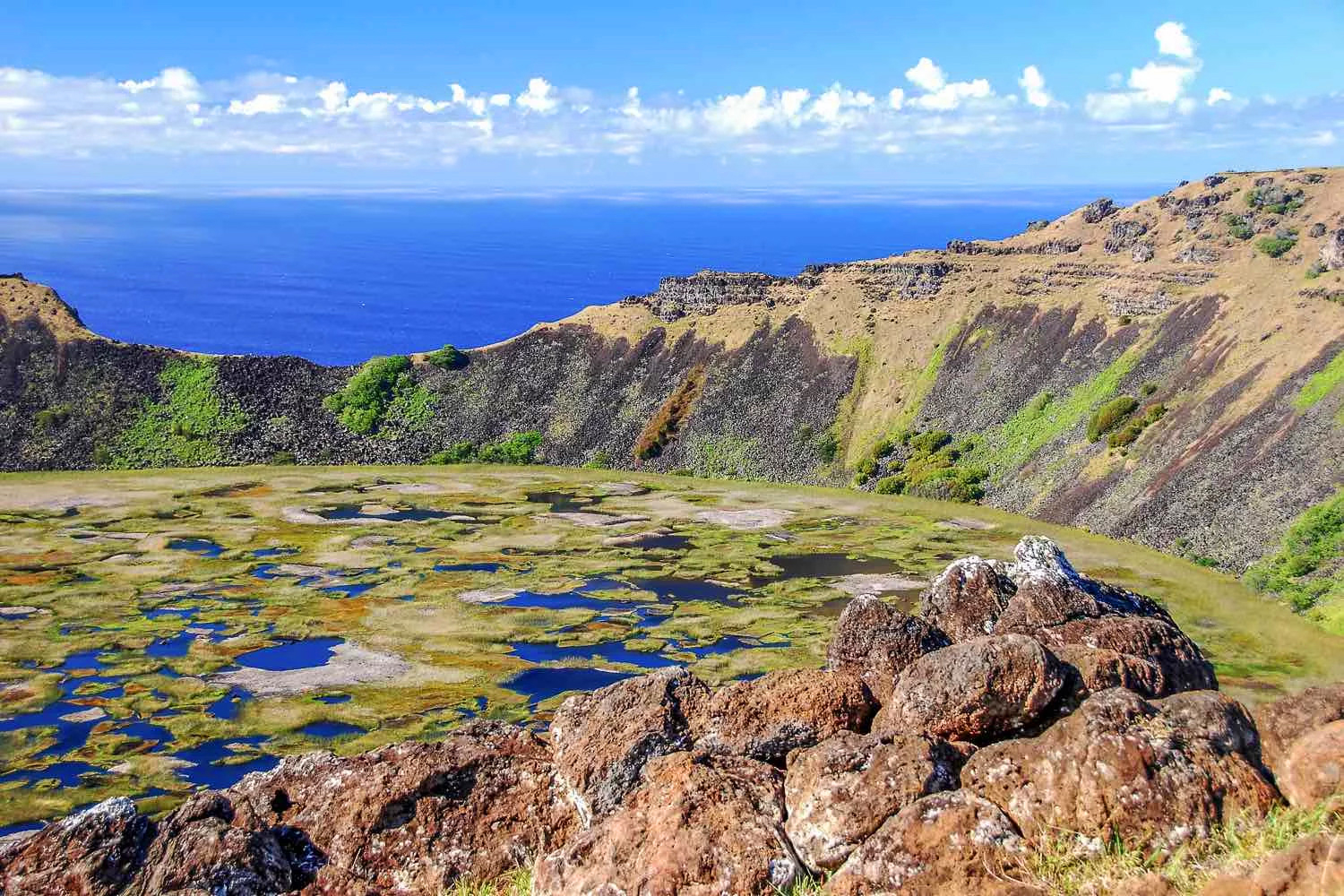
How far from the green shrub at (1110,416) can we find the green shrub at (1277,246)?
1026 inches

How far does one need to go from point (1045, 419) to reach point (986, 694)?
3557 inches

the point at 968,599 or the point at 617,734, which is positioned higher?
the point at 617,734

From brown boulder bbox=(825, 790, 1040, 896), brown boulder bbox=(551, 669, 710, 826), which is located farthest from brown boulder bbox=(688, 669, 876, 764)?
brown boulder bbox=(825, 790, 1040, 896)

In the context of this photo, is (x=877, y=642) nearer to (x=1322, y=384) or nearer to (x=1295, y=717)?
(x=1295, y=717)

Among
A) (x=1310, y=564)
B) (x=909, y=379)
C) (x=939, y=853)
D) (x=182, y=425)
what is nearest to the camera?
(x=939, y=853)

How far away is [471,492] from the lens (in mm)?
A: 104250

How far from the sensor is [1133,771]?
56.6 ft

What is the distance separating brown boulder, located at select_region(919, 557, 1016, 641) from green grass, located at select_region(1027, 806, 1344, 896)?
12.2m

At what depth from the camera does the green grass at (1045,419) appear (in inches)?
4011

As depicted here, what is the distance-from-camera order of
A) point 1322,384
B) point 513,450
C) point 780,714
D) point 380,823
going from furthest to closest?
point 513,450, point 1322,384, point 780,714, point 380,823

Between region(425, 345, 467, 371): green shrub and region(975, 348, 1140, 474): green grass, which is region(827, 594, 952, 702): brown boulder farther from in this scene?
region(425, 345, 467, 371): green shrub

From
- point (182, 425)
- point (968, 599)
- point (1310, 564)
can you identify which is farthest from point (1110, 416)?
point (182, 425)

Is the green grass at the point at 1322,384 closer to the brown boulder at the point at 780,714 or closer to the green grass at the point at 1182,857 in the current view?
the brown boulder at the point at 780,714

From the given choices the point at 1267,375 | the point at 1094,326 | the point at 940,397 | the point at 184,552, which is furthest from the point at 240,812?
the point at 1094,326
